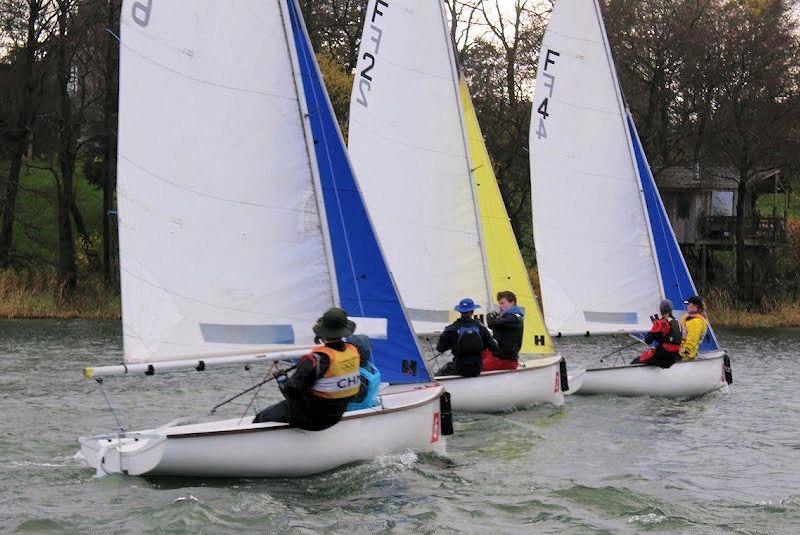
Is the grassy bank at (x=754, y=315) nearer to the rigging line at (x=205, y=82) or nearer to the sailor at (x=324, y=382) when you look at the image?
the rigging line at (x=205, y=82)

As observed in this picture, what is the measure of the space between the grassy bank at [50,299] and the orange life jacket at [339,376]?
21083mm

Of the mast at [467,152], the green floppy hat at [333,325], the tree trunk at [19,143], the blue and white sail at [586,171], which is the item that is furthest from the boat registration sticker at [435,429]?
the tree trunk at [19,143]

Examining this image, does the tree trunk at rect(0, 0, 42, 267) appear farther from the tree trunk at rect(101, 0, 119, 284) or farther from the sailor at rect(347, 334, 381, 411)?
the sailor at rect(347, 334, 381, 411)

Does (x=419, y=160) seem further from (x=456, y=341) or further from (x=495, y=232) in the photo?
(x=456, y=341)

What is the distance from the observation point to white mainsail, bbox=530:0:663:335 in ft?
65.2

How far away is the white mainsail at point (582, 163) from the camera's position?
65.2 ft

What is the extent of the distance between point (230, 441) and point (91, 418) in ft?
17.6

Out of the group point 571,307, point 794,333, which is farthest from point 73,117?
point 571,307

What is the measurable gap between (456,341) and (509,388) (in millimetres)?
1168

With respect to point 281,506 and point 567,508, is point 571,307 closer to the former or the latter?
point 567,508

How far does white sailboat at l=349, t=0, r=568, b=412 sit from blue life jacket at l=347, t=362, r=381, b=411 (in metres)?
5.88

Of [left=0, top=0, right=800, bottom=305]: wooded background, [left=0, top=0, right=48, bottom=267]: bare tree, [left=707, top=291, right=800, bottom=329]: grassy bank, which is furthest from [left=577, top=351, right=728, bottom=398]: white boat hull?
[left=0, top=0, right=48, bottom=267]: bare tree

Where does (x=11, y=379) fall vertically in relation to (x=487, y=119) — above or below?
below

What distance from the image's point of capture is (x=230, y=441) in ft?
33.6
